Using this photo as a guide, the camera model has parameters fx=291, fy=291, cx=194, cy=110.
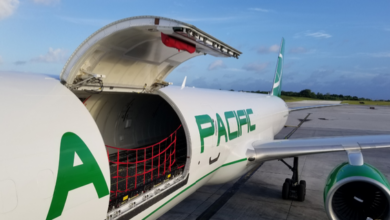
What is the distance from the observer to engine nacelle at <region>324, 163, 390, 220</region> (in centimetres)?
610

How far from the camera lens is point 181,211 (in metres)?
7.77

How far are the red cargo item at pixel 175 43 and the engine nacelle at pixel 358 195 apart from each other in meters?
4.50

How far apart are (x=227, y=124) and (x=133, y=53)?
359cm

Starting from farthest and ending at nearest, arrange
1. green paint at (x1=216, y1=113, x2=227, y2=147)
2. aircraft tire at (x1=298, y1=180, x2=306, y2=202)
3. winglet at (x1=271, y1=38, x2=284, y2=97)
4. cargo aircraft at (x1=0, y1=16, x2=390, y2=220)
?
winglet at (x1=271, y1=38, x2=284, y2=97) < aircraft tire at (x1=298, y1=180, x2=306, y2=202) < green paint at (x1=216, y1=113, x2=227, y2=147) < cargo aircraft at (x1=0, y1=16, x2=390, y2=220)

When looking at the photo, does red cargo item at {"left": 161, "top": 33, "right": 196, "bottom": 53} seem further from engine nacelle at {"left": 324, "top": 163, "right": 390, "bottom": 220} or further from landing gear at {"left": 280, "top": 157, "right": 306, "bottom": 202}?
landing gear at {"left": 280, "top": 157, "right": 306, "bottom": 202}

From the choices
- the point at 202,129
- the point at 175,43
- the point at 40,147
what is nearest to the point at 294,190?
the point at 202,129

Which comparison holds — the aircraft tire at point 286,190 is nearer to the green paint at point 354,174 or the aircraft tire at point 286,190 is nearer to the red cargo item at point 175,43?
the green paint at point 354,174

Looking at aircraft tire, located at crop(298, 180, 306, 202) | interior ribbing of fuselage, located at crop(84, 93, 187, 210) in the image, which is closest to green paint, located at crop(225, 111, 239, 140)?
interior ribbing of fuselage, located at crop(84, 93, 187, 210)

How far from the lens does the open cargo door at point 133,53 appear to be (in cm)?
348

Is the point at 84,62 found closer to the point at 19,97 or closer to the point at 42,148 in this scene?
the point at 19,97

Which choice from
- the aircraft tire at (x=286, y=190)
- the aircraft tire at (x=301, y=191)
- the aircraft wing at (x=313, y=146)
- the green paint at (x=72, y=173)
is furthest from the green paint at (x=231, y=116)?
the green paint at (x=72, y=173)

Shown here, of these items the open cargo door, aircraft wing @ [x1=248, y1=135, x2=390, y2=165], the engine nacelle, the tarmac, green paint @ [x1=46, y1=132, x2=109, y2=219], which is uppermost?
the open cargo door

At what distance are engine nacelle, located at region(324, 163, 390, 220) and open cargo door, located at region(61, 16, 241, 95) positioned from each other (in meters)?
3.75

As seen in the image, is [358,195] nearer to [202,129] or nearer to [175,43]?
[202,129]
